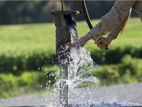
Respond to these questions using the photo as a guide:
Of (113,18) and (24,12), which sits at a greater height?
(24,12)

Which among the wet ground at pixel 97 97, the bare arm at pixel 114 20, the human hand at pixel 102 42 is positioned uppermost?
the bare arm at pixel 114 20

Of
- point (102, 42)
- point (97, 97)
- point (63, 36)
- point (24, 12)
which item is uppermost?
point (24, 12)

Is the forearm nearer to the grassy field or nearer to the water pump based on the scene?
the water pump

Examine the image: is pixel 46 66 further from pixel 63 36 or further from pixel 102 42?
pixel 102 42

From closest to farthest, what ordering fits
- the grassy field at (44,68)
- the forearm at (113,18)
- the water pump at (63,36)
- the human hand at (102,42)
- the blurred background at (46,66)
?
the forearm at (113,18) → the human hand at (102,42) → the water pump at (63,36) → the blurred background at (46,66) → the grassy field at (44,68)

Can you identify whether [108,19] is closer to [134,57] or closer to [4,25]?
[134,57]

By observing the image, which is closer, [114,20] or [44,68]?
[114,20]

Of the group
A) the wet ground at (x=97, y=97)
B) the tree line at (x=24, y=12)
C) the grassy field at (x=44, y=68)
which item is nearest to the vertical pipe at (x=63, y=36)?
the wet ground at (x=97, y=97)

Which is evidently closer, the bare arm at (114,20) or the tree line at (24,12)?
the bare arm at (114,20)

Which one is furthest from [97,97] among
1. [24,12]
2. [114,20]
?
[24,12]

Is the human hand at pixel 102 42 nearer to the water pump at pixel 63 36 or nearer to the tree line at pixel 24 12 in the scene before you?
the water pump at pixel 63 36

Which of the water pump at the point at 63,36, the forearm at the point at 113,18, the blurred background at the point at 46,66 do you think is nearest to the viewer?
the forearm at the point at 113,18

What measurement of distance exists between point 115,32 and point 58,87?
43.2 inches

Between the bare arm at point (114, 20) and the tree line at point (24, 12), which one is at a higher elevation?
the tree line at point (24, 12)
